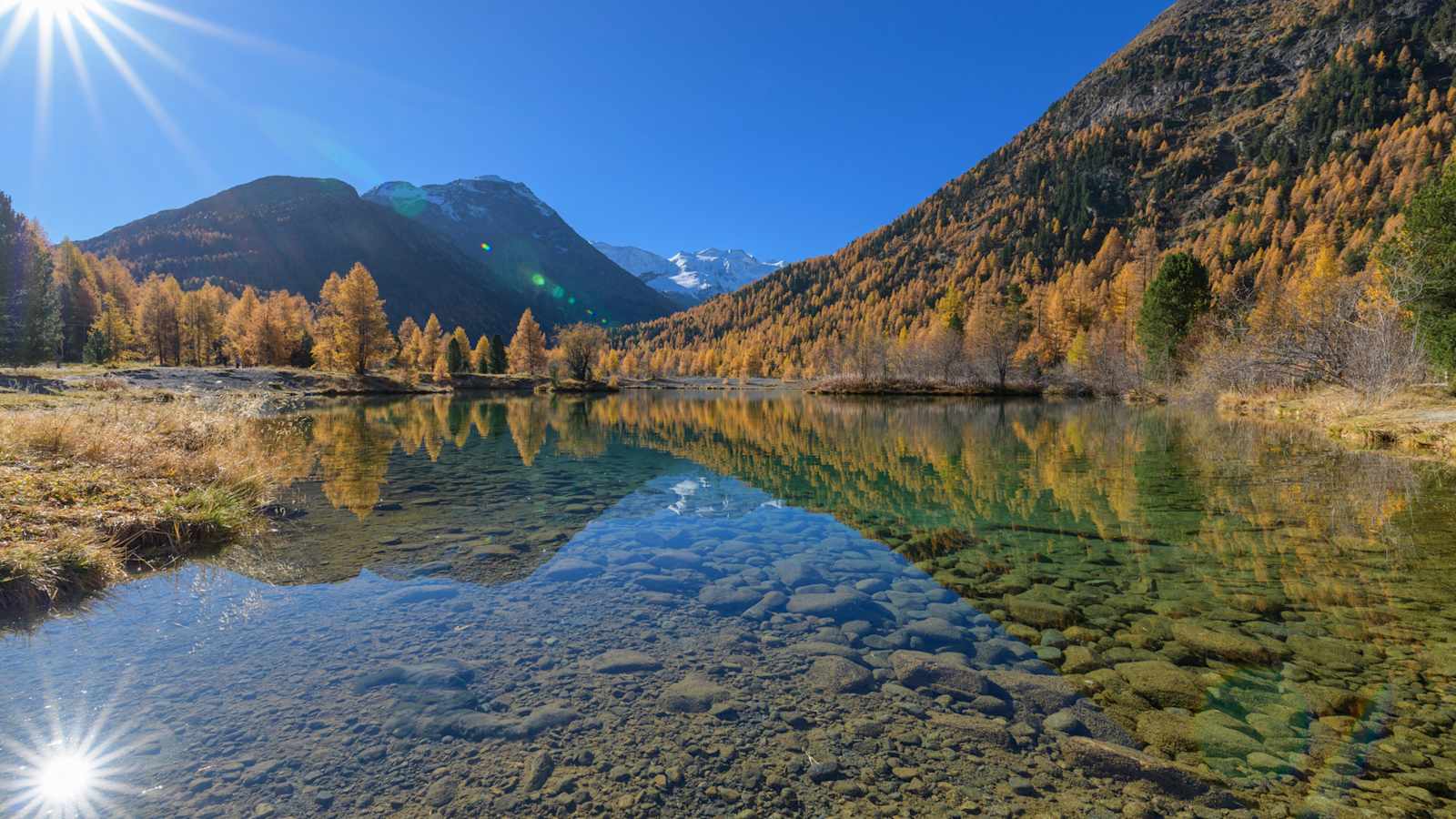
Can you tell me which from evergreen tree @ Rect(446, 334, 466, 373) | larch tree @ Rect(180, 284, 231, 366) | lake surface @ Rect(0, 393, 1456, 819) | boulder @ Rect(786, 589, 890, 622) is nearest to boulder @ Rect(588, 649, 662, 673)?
lake surface @ Rect(0, 393, 1456, 819)

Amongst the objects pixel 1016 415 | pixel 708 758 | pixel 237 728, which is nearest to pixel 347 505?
pixel 237 728

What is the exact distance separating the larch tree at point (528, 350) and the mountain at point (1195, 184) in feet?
198

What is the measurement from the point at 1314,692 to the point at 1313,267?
10170cm

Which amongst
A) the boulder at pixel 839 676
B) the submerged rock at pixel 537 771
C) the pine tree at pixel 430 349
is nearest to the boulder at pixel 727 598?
the boulder at pixel 839 676

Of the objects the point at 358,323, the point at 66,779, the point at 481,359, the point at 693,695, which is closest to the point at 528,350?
the point at 481,359

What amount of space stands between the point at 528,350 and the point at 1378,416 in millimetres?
107354

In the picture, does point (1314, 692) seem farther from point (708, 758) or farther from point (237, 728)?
point (237, 728)

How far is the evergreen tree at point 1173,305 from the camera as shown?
186 feet

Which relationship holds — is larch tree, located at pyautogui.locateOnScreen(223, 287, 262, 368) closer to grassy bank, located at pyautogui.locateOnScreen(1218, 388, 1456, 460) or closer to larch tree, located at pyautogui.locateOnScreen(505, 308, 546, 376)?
A: larch tree, located at pyautogui.locateOnScreen(505, 308, 546, 376)

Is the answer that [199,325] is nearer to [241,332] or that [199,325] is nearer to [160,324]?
[160,324]

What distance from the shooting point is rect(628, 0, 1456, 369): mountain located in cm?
10025

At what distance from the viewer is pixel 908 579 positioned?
857cm

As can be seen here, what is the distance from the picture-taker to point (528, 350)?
107m

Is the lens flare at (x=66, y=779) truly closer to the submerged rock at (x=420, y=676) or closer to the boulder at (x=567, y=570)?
the submerged rock at (x=420, y=676)
